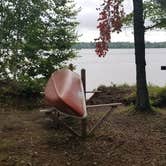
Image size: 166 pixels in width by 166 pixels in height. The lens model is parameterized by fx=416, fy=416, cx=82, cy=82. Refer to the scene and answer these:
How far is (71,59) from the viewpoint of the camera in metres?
11.6

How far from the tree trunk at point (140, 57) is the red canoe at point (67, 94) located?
1907mm

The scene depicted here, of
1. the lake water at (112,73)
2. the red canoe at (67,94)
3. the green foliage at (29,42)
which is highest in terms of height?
the green foliage at (29,42)

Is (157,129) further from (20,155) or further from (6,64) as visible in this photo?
(6,64)

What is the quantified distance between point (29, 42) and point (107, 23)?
358cm

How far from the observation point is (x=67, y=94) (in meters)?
6.70

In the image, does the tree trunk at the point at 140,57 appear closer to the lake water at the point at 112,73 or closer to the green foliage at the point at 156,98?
the green foliage at the point at 156,98

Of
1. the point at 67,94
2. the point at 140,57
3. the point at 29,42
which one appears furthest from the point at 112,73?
the point at 67,94

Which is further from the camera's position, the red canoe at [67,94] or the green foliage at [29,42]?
the green foliage at [29,42]

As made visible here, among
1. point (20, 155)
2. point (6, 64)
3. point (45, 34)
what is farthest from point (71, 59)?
point (20, 155)

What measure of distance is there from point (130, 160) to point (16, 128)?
2.54m

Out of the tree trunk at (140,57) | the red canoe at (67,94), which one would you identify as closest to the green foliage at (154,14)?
the tree trunk at (140,57)

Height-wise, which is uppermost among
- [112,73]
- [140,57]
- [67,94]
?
[140,57]

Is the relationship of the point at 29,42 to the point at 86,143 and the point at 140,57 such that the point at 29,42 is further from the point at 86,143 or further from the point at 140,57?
the point at 86,143

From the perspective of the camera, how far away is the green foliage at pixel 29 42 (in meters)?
11.1
